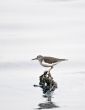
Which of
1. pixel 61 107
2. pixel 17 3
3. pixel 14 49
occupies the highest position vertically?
pixel 17 3

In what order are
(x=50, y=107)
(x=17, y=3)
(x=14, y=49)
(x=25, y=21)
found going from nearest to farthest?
1. (x=50, y=107)
2. (x=14, y=49)
3. (x=25, y=21)
4. (x=17, y=3)

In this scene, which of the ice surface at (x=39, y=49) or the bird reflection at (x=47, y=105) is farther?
the ice surface at (x=39, y=49)

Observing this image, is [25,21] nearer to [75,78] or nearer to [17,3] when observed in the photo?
[17,3]

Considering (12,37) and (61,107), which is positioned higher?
(12,37)

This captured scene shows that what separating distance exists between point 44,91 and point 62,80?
2.77 ft

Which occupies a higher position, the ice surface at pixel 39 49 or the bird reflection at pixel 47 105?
the ice surface at pixel 39 49

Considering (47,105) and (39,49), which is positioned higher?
(39,49)

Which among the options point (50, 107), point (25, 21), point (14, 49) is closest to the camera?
point (50, 107)

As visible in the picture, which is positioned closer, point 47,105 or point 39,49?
point 47,105

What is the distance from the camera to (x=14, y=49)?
16.2m

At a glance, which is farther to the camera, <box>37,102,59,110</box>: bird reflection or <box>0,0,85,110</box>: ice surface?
<box>0,0,85,110</box>: ice surface

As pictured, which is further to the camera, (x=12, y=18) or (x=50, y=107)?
(x=12, y=18)

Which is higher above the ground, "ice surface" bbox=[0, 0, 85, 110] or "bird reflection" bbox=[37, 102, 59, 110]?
"ice surface" bbox=[0, 0, 85, 110]

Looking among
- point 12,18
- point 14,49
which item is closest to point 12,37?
point 14,49
